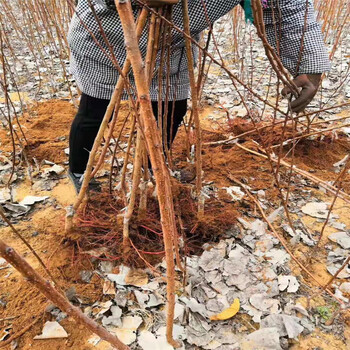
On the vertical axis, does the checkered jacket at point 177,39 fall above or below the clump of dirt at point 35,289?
above

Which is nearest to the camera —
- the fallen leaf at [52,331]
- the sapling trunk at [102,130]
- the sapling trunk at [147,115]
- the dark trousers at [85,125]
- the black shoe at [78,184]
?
the sapling trunk at [147,115]

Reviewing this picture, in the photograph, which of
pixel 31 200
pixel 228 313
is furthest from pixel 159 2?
pixel 31 200

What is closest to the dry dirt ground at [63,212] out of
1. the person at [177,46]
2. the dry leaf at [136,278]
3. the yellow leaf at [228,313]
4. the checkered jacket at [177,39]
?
the dry leaf at [136,278]

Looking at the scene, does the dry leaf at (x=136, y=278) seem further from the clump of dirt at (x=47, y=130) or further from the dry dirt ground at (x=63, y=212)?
the clump of dirt at (x=47, y=130)

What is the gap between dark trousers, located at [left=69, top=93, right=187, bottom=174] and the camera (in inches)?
62.8

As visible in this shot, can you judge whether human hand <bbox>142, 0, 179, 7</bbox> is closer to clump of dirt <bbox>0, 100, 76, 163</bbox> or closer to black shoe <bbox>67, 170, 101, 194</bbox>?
black shoe <bbox>67, 170, 101, 194</bbox>

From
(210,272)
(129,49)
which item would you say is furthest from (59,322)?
(129,49)

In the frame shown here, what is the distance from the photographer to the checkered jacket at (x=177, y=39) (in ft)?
4.34

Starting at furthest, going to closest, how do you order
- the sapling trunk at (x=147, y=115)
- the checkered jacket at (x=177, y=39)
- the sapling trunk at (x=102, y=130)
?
the checkered jacket at (x=177, y=39) < the sapling trunk at (x=102, y=130) < the sapling trunk at (x=147, y=115)

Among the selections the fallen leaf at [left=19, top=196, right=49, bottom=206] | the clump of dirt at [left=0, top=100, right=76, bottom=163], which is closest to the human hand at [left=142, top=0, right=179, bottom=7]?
the fallen leaf at [left=19, top=196, right=49, bottom=206]

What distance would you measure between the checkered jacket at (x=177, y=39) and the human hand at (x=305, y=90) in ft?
0.11

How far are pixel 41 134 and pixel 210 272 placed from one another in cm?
197

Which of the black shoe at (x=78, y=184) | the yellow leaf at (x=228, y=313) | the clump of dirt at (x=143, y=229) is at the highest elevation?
the black shoe at (x=78, y=184)

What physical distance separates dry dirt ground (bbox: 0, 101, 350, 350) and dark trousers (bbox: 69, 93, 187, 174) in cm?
30
